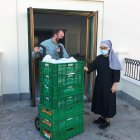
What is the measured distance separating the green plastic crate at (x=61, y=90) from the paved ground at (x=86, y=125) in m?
0.75

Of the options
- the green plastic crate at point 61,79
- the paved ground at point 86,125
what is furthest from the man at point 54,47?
the paved ground at point 86,125

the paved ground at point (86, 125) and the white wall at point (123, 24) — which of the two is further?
the white wall at point (123, 24)

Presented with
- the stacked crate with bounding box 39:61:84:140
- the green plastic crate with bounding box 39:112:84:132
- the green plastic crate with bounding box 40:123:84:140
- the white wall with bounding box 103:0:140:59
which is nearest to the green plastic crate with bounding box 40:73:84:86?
the stacked crate with bounding box 39:61:84:140

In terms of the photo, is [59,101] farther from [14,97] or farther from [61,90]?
[14,97]

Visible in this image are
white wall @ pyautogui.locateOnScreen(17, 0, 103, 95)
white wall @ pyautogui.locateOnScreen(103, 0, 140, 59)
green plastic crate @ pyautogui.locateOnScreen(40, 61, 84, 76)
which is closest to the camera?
green plastic crate @ pyautogui.locateOnScreen(40, 61, 84, 76)

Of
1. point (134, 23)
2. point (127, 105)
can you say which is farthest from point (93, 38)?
point (127, 105)

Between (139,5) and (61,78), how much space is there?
3.68 meters

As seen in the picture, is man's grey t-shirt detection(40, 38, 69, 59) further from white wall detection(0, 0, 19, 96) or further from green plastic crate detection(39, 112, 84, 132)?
white wall detection(0, 0, 19, 96)

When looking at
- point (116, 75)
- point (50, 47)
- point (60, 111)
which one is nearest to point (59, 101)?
point (60, 111)

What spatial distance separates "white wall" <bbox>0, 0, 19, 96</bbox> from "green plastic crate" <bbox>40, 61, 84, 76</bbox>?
6.38 ft

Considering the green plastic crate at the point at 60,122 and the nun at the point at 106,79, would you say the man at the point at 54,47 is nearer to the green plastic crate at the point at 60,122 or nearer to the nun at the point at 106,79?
the nun at the point at 106,79

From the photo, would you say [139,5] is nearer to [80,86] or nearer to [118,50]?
[118,50]

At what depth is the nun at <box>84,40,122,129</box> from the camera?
3496mm

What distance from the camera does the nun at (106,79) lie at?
350 centimetres
